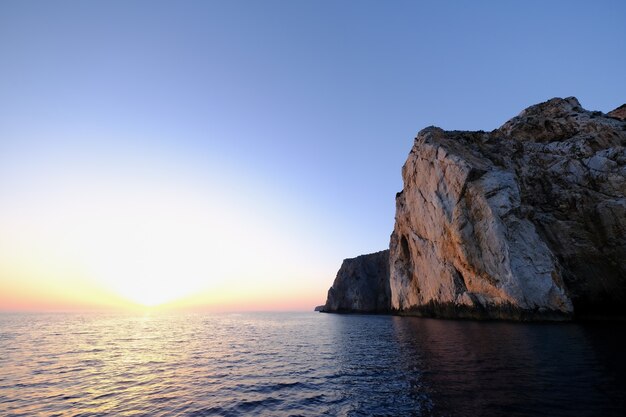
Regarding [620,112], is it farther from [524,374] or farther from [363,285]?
[524,374]

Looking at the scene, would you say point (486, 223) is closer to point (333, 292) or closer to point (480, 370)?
point (480, 370)

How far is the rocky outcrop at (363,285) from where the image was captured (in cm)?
10838

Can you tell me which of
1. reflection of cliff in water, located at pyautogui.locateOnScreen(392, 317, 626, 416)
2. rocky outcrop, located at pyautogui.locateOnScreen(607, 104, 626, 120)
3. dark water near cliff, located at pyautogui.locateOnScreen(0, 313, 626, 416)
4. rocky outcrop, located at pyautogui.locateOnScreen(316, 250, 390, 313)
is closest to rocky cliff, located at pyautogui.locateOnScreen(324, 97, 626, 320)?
dark water near cliff, located at pyautogui.locateOnScreen(0, 313, 626, 416)

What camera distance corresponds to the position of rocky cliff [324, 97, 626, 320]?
136 ft

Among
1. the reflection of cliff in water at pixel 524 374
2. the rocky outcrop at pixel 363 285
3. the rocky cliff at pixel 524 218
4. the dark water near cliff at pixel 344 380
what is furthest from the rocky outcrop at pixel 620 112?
the rocky outcrop at pixel 363 285

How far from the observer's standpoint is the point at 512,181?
4644cm

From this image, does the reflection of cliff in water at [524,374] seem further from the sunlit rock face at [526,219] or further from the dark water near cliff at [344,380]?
the sunlit rock face at [526,219]

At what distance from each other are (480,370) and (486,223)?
32975mm

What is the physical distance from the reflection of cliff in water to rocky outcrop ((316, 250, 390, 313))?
84539 mm

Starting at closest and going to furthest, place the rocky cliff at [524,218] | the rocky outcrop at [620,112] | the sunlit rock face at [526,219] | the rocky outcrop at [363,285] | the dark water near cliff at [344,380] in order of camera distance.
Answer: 1. the dark water near cliff at [344,380]
2. the sunlit rock face at [526,219]
3. the rocky cliff at [524,218]
4. the rocky outcrop at [620,112]
5. the rocky outcrop at [363,285]

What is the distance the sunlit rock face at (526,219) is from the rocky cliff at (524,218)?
0.43 ft

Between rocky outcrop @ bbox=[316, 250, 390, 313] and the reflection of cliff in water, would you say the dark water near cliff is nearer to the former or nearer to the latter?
the reflection of cliff in water

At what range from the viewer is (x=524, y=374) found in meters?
15.0

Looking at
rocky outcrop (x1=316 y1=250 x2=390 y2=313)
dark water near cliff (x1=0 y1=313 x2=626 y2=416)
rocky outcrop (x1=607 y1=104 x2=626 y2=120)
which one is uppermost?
rocky outcrop (x1=607 y1=104 x2=626 y2=120)
